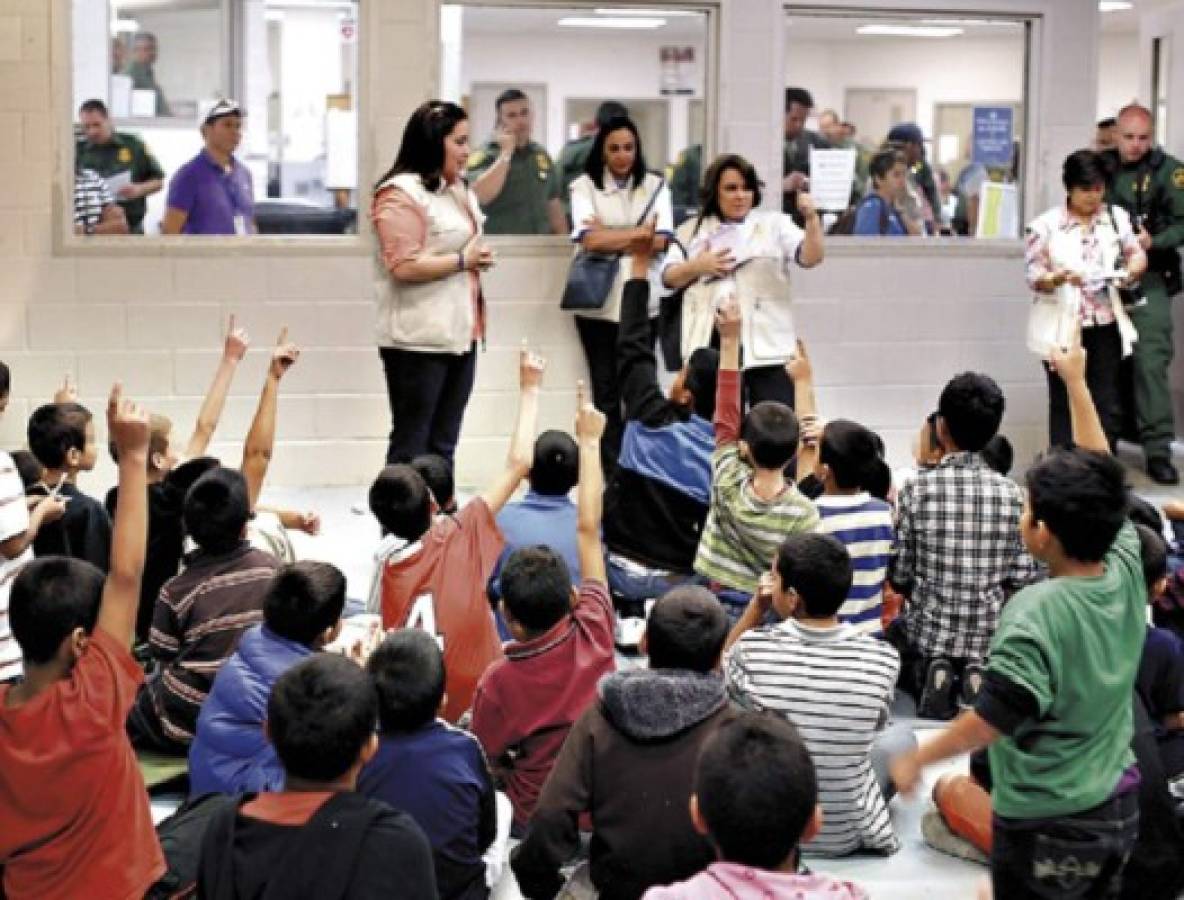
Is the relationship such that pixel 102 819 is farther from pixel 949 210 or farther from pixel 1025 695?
pixel 949 210

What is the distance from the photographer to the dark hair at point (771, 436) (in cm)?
526

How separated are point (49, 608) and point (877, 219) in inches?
240

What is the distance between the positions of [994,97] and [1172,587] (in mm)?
4781

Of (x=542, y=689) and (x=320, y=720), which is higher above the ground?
(x=320, y=720)

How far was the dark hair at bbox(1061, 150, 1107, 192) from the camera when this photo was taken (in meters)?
8.27

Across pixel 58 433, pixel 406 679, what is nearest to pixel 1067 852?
pixel 406 679

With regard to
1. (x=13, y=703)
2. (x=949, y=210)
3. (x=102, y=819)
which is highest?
(x=949, y=210)

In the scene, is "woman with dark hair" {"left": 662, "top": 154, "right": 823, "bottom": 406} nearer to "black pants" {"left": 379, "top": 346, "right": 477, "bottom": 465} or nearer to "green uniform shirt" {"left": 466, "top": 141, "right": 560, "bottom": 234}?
"black pants" {"left": 379, "top": 346, "right": 477, "bottom": 465}

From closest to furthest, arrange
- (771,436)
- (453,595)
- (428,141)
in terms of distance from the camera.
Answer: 1. (453,595)
2. (771,436)
3. (428,141)

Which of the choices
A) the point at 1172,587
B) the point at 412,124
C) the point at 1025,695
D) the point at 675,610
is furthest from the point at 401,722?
the point at 412,124

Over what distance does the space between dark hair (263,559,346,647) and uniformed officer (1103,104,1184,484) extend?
5.70 m

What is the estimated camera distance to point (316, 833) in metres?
2.93

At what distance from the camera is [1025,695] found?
11.0 ft

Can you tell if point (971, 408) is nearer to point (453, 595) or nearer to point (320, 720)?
point (453, 595)
